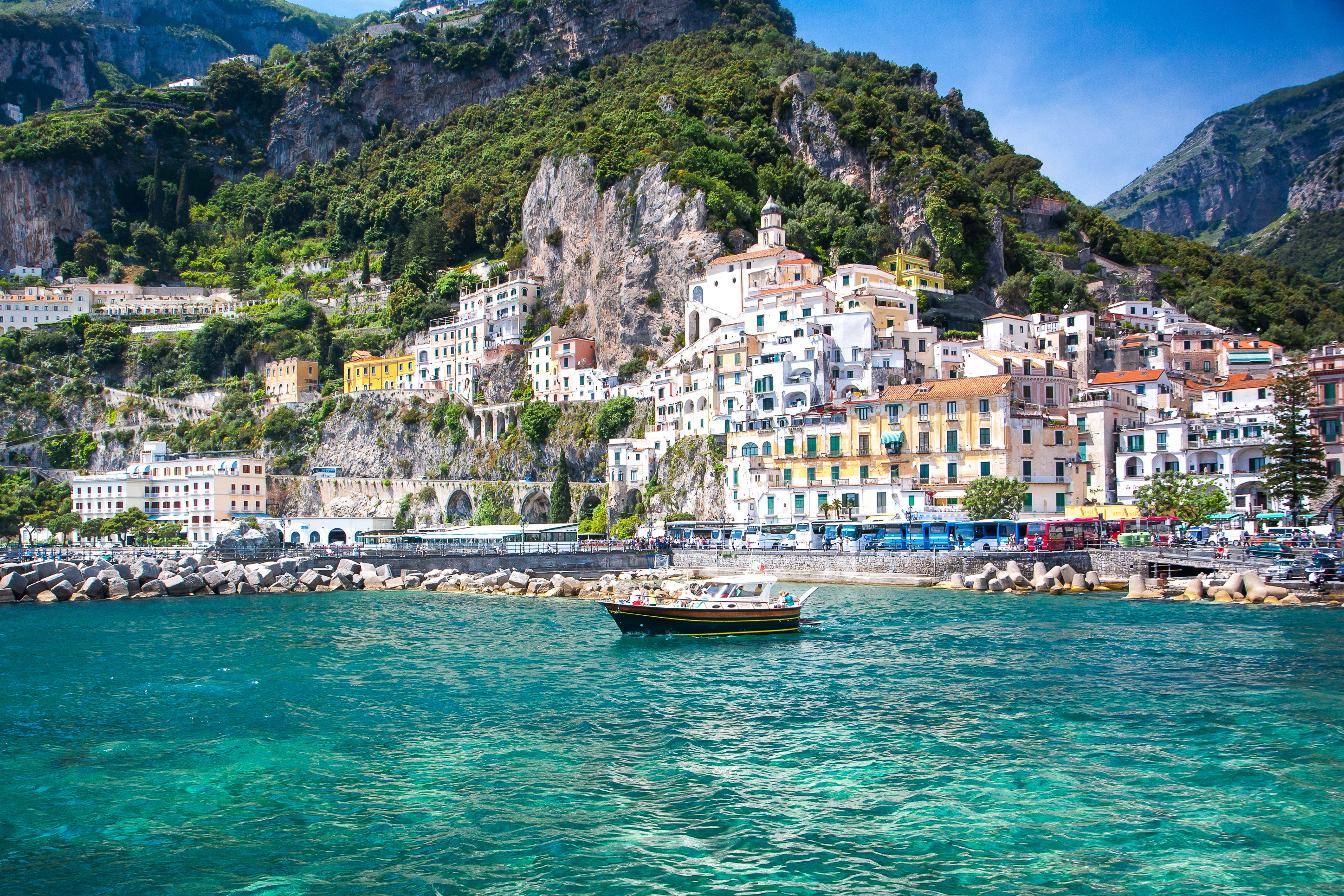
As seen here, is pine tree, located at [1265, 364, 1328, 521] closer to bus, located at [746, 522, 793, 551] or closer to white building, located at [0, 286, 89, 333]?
bus, located at [746, 522, 793, 551]

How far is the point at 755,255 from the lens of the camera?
68.1m

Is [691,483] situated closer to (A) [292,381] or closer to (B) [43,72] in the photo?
(A) [292,381]

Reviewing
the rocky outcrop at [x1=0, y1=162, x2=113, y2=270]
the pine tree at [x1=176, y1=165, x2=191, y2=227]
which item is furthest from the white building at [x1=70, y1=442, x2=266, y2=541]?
the pine tree at [x1=176, y1=165, x2=191, y2=227]

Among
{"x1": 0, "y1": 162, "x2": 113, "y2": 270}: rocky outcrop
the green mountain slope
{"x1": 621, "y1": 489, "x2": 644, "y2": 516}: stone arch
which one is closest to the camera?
{"x1": 621, "y1": 489, "x2": 644, "y2": 516}: stone arch

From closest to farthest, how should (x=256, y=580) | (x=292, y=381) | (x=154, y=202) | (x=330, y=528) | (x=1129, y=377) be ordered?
(x=256, y=580)
(x=1129, y=377)
(x=330, y=528)
(x=292, y=381)
(x=154, y=202)

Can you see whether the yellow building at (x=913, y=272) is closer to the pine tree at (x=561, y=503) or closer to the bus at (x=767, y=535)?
the bus at (x=767, y=535)

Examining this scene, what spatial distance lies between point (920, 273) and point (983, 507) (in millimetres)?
29780

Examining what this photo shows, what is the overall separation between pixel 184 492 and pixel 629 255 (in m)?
39.8

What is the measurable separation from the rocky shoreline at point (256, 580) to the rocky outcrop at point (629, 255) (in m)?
29.4

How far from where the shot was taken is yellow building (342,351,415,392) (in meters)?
87.1

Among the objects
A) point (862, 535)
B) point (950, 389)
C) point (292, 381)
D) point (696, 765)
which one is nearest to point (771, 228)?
point (950, 389)

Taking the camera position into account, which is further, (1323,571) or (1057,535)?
(1057,535)

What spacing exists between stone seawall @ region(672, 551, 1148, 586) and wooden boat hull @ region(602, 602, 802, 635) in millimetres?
10687

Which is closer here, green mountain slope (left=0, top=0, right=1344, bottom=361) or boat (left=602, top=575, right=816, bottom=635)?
boat (left=602, top=575, right=816, bottom=635)
